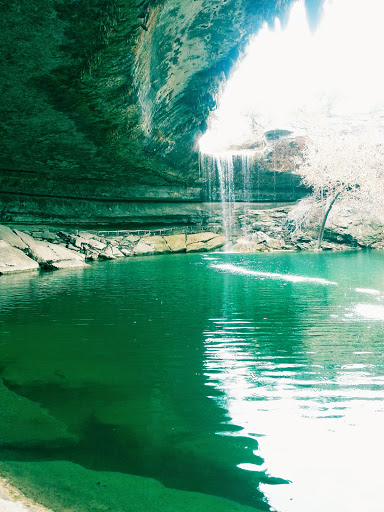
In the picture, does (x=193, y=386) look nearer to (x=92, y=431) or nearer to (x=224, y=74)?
(x=92, y=431)

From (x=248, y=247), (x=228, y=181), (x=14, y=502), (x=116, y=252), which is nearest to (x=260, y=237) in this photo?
(x=248, y=247)

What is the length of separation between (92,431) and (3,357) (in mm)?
2354

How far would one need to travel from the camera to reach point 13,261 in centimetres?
1439

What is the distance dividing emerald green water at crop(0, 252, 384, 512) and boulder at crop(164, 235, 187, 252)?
19.9 metres

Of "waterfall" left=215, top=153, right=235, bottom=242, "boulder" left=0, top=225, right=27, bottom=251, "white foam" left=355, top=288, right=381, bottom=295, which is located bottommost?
"white foam" left=355, top=288, right=381, bottom=295

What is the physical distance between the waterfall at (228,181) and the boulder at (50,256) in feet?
40.6

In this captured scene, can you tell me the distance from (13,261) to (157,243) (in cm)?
1313

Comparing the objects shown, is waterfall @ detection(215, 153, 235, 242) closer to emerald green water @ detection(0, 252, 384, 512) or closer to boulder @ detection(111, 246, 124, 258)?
boulder @ detection(111, 246, 124, 258)

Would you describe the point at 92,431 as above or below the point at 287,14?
below

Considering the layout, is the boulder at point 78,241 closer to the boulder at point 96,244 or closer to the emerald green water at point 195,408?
the boulder at point 96,244

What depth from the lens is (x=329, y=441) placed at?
2.63 m

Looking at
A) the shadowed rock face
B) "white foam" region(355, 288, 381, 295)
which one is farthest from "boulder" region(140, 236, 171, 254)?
"white foam" region(355, 288, 381, 295)

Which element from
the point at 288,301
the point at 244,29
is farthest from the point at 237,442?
the point at 244,29

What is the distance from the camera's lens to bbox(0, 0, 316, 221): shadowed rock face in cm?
998
